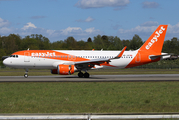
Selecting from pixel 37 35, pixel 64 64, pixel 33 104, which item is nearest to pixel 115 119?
pixel 33 104

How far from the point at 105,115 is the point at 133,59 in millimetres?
29519

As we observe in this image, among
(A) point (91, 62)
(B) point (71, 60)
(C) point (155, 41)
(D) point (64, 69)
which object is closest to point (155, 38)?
(C) point (155, 41)

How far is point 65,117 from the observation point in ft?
25.6

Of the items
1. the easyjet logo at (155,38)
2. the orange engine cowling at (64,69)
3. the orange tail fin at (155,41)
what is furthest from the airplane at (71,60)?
the easyjet logo at (155,38)

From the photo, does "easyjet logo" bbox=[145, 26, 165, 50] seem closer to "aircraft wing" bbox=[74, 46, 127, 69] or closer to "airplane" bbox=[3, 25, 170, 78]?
"airplane" bbox=[3, 25, 170, 78]

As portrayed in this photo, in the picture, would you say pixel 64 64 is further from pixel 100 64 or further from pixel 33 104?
pixel 33 104

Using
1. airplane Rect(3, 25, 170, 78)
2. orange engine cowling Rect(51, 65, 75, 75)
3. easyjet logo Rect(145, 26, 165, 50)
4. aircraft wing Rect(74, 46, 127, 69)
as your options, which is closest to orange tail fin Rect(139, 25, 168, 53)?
easyjet logo Rect(145, 26, 165, 50)

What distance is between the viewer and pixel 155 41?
3847 cm

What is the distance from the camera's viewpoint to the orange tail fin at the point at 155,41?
3822 centimetres

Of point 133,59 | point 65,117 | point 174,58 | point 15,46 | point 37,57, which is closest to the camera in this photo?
point 65,117

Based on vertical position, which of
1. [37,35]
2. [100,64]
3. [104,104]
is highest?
[37,35]

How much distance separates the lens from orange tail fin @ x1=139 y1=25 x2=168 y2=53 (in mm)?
38219

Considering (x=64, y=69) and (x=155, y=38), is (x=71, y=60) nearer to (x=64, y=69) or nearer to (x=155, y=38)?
(x=64, y=69)

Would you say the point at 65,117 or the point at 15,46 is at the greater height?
the point at 15,46
